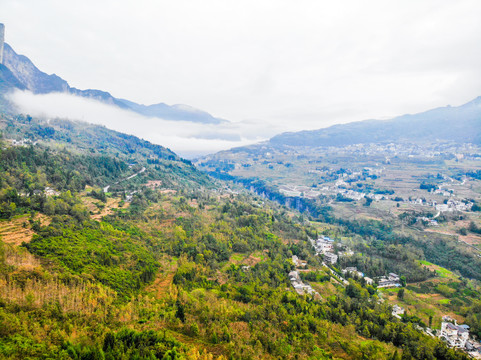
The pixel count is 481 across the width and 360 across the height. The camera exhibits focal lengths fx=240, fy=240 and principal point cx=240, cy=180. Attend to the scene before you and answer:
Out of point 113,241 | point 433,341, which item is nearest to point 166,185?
point 113,241

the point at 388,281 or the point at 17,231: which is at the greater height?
the point at 17,231

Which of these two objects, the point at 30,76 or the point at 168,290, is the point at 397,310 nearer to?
the point at 168,290

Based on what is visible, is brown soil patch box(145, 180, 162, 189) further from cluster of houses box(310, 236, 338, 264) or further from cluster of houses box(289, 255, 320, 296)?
cluster of houses box(289, 255, 320, 296)

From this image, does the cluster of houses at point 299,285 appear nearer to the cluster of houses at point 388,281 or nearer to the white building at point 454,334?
the white building at point 454,334

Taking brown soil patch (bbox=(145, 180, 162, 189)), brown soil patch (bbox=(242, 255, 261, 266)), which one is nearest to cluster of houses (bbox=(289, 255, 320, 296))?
brown soil patch (bbox=(242, 255, 261, 266))

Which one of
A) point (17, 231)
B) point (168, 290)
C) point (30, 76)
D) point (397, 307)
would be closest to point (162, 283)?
point (168, 290)
